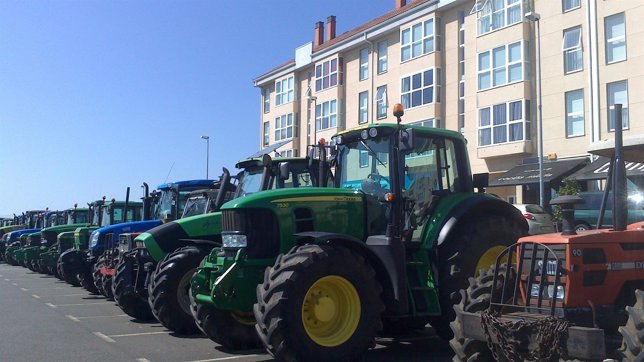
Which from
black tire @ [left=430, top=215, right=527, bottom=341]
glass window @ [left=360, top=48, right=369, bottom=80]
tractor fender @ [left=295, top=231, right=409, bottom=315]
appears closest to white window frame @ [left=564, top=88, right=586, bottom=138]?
glass window @ [left=360, top=48, right=369, bottom=80]

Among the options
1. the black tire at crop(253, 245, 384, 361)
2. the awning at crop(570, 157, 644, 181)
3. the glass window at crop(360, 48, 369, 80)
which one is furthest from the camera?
the glass window at crop(360, 48, 369, 80)

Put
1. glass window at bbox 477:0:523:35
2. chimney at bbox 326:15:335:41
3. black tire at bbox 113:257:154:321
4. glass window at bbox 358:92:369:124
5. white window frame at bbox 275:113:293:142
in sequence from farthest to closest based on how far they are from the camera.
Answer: white window frame at bbox 275:113:293:142 → chimney at bbox 326:15:335:41 → glass window at bbox 358:92:369:124 → glass window at bbox 477:0:523:35 → black tire at bbox 113:257:154:321

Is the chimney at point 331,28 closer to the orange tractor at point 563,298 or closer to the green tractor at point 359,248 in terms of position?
the green tractor at point 359,248

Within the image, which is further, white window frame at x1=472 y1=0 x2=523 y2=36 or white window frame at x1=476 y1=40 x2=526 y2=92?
white window frame at x1=472 y1=0 x2=523 y2=36

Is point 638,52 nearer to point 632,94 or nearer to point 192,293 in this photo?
point 632,94

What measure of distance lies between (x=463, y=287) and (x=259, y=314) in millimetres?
2498

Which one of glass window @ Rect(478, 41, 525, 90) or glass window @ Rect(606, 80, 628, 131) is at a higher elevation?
glass window @ Rect(478, 41, 525, 90)

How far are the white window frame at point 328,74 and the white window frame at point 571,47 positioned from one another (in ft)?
52.5

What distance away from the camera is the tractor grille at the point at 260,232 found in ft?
23.9

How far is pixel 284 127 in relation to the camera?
4678 cm

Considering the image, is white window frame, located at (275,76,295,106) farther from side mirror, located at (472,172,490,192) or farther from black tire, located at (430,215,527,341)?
black tire, located at (430,215,527,341)

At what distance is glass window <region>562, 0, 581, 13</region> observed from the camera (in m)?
27.2

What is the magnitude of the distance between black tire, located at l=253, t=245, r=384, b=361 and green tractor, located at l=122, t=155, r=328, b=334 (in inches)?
90.3

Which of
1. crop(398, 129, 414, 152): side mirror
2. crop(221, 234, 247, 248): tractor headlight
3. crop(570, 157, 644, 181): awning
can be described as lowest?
crop(221, 234, 247, 248): tractor headlight
